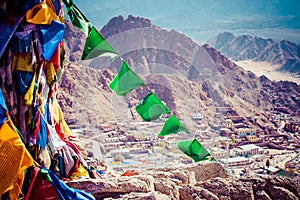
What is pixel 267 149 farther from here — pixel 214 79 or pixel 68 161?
pixel 68 161

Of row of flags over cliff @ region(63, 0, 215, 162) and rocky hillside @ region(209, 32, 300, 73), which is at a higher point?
rocky hillside @ region(209, 32, 300, 73)

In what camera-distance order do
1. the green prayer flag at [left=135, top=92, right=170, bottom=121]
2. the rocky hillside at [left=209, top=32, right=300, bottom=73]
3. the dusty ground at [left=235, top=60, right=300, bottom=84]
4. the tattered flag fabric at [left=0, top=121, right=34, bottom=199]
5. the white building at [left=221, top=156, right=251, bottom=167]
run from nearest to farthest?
1. the tattered flag fabric at [left=0, top=121, right=34, bottom=199]
2. the green prayer flag at [left=135, top=92, right=170, bottom=121]
3. the white building at [left=221, top=156, right=251, bottom=167]
4. the dusty ground at [left=235, top=60, right=300, bottom=84]
5. the rocky hillside at [left=209, top=32, right=300, bottom=73]

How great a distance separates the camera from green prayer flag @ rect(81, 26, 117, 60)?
3857mm

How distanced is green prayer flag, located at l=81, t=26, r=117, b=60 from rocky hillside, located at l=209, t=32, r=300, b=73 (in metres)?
67.6

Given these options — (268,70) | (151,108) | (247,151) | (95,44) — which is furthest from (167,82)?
(95,44)

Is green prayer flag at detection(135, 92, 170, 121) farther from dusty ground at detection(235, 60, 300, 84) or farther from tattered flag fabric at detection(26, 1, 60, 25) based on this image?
dusty ground at detection(235, 60, 300, 84)

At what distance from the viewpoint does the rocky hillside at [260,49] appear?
72188 mm

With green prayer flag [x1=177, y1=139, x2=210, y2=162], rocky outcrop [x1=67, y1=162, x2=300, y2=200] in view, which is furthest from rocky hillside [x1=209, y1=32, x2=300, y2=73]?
rocky outcrop [x1=67, y1=162, x2=300, y2=200]

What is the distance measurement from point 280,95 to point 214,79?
7365 mm

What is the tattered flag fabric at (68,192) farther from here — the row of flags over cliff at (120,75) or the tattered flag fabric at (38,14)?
the row of flags over cliff at (120,75)

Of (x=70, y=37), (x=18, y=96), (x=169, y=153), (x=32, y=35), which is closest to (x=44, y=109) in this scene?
(x=18, y=96)

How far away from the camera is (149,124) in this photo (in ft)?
111

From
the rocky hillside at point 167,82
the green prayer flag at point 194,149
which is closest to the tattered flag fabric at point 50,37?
the green prayer flag at point 194,149

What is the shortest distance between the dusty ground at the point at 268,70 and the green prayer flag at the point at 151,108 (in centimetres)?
5905
